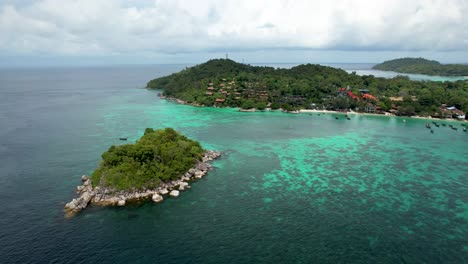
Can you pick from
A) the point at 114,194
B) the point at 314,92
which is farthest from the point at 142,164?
the point at 314,92

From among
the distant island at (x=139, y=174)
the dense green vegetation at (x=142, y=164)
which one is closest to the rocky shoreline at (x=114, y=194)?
the distant island at (x=139, y=174)

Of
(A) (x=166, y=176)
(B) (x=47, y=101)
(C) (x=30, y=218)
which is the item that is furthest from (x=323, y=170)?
(B) (x=47, y=101)

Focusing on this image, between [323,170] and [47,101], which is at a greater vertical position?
[47,101]

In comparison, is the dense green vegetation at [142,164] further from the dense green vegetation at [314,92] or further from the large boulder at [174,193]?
the dense green vegetation at [314,92]

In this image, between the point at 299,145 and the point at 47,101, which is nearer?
the point at 299,145

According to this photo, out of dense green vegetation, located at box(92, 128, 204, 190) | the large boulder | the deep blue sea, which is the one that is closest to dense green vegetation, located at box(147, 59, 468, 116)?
the deep blue sea

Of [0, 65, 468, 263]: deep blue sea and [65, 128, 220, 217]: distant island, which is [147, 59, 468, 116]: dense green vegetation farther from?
[65, 128, 220, 217]: distant island

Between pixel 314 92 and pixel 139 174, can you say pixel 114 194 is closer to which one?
pixel 139 174

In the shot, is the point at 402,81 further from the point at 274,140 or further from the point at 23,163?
the point at 23,163
